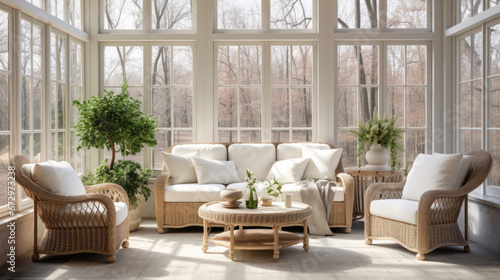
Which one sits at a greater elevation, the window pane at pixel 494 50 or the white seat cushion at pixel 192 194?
the window pane at pixel 494 50

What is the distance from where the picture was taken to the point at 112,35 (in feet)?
20.3

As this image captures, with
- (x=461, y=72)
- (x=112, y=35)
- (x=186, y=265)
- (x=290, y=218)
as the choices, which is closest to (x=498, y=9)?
(x=461, y=72)

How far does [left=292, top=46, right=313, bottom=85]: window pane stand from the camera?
20.6 ft

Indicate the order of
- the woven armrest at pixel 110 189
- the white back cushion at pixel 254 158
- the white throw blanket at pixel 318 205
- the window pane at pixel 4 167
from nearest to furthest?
the window pane at pixel 4 167 → the woven armrest at pixel 110 189 → the white throw blanket at pixel 318 205 → the white back cushion at pixel 254 158

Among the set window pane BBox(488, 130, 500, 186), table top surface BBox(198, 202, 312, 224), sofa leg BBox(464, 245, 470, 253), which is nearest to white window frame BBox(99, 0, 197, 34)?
table top surface BBox(198, 202, 312, 224)

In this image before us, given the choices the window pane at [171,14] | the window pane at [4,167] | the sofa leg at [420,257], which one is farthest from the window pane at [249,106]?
the window pane at [4,167]

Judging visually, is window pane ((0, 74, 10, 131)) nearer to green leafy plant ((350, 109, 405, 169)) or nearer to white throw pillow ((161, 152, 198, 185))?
white throw pillow ((161, 152, 198, 185))

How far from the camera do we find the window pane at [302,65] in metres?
6.29

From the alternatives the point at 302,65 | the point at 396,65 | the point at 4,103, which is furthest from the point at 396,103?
the point at 4,103

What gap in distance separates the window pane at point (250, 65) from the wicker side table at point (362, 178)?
5.67 feet

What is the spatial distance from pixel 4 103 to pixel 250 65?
3.09 metres

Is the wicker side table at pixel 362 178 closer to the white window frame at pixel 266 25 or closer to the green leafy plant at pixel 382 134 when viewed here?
the green leafy plant at pixel 382 134

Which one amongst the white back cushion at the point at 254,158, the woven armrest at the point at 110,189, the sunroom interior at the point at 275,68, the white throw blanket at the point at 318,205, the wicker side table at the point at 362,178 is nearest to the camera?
the woven armrest at the point at 110,189

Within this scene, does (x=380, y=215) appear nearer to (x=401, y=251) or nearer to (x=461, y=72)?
(x=401, y=251)
